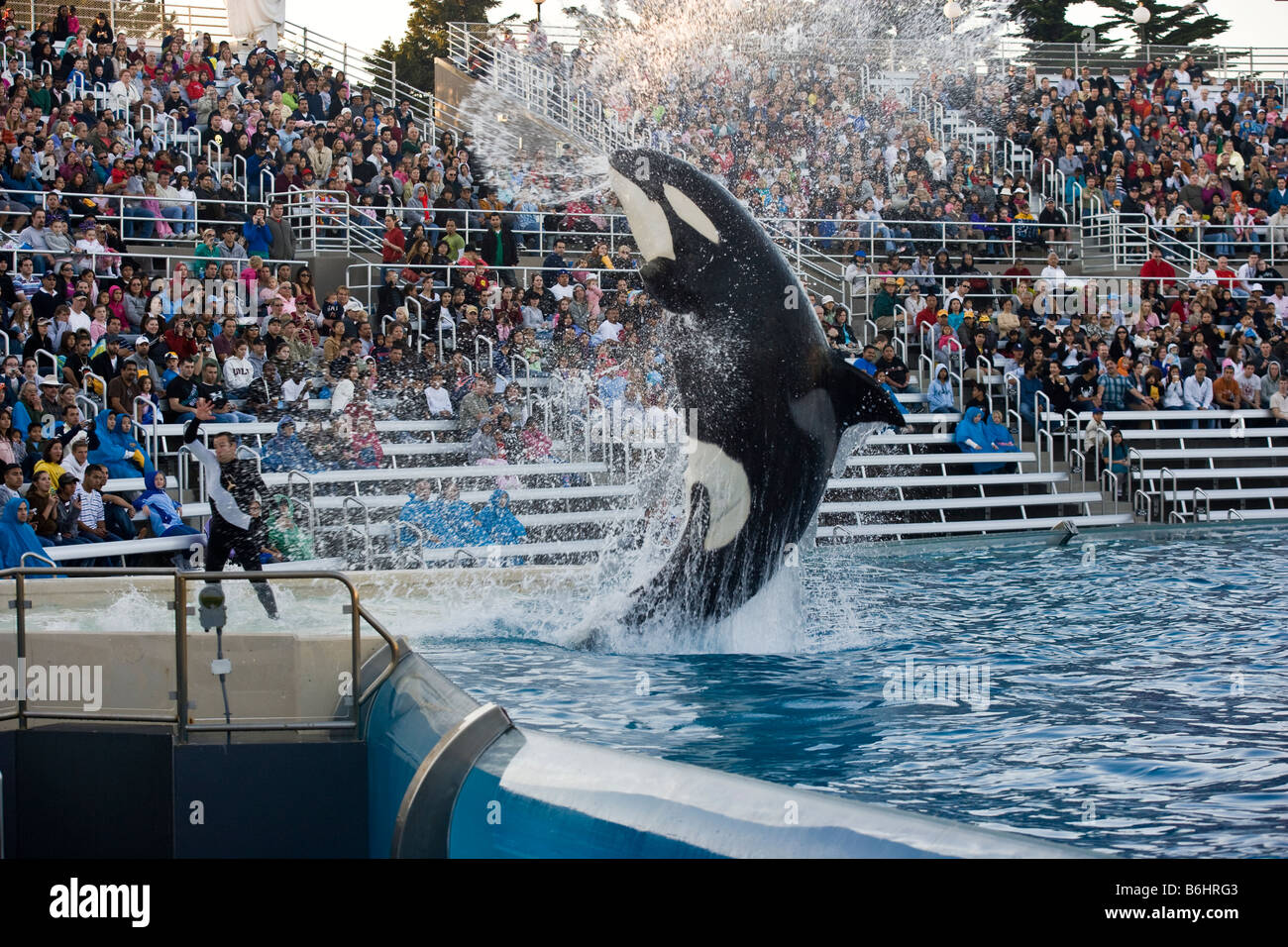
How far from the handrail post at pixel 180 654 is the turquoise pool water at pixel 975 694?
196 centimetres

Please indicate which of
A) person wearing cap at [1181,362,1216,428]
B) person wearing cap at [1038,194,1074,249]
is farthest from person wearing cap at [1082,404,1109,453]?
person wearing cap at [1038,194,1074,249]

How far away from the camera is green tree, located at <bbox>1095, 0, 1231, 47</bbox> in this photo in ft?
138

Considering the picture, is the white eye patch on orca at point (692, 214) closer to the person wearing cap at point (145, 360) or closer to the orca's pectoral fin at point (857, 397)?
the orca's pectoral fin at point (857, 397)

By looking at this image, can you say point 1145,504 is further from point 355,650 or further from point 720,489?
point 355,650

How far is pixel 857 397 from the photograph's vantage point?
7281 millimetres

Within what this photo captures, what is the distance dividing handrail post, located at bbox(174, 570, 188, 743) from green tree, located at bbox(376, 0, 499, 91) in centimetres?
4309

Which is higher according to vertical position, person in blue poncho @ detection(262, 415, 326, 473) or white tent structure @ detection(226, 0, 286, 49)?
white tent structure @ detection(226, 0, 286, 49)

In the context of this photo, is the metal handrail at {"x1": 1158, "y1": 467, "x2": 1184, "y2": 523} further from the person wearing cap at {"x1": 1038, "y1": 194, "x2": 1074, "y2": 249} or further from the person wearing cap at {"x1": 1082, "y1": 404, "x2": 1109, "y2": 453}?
the person wearing cap at {"x1": 1038, "y1": 194, "x2": 1074, "y2": 249}

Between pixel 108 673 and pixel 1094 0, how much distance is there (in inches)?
1652

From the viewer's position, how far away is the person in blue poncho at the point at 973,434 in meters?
17.1

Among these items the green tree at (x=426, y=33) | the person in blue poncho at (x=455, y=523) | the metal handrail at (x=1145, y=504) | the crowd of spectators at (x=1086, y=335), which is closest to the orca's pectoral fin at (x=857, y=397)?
the person in blue poncho at (x=455, y=523)

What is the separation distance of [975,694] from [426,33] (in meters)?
42.2

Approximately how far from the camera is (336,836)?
4934mm
